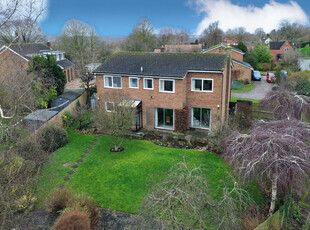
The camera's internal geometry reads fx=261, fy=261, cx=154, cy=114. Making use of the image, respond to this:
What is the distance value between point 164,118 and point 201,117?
140 inches

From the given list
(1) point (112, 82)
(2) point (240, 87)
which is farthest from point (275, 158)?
(2) point (240, 87)

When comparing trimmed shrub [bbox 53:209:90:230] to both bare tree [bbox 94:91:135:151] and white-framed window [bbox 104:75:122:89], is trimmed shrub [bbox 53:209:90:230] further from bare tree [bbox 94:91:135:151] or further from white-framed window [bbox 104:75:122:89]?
white-framed window [bbox 104:75:122:89]

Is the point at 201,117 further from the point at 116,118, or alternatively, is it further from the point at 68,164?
the point at 68,164

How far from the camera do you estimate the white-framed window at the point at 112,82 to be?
26.1 m

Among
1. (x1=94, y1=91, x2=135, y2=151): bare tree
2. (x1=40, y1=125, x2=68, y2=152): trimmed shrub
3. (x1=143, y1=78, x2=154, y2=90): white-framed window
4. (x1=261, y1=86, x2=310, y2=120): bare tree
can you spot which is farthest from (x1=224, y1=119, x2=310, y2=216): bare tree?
(x1=40, y1=125, x2=68, y2=152): trimmed shrub

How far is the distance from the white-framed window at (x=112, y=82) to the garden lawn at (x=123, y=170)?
19.5 feet

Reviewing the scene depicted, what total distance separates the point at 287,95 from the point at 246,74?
24.2 metres

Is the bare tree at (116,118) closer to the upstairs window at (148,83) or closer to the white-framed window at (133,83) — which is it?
the upstairs window at (148,83)

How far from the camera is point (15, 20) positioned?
12172 mm

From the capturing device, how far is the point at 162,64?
25172 millimetres

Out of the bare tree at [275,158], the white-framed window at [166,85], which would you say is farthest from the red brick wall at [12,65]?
the bare tree at [275,158]

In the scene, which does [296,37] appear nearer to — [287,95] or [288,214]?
[287,95]

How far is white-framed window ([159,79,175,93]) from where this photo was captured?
78.5 ft

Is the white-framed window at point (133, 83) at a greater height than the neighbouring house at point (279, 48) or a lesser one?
lesser
